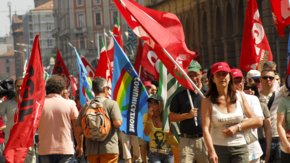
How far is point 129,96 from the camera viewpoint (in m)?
9.05

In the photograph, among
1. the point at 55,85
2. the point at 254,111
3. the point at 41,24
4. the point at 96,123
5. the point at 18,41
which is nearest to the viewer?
the point at 254,111

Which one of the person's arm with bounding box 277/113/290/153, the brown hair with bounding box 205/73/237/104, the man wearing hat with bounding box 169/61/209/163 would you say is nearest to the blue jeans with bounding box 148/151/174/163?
the man wearing hat with bounding box 169/61/209/163

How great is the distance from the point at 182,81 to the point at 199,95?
0.95 feet

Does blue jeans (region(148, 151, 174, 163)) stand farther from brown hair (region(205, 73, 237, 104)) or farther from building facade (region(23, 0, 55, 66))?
building facade (region(23, 0, 55, 66))

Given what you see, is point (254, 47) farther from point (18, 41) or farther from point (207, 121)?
point (18, 41)

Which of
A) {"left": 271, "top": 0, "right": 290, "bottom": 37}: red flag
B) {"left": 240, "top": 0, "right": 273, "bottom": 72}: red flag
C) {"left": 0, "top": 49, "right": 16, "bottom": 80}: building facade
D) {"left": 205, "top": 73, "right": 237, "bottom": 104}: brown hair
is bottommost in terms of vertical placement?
{"left": 0, "top": 49, "right": 16, "bottom": 80}: building facade

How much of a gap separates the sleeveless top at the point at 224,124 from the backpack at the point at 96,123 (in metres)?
1.70

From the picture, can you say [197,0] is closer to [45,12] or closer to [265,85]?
[265,85]

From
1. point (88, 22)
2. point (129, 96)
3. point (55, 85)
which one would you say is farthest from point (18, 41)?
point (55, 85)

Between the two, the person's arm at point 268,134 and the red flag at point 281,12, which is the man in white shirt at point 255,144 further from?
the red flag at point 281,12

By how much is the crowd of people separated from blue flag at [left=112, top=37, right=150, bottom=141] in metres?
0.34

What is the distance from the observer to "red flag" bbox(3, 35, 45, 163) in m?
5.98

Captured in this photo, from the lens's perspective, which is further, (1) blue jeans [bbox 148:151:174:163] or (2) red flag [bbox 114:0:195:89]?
(1) blue jeans [bbox 148:151:174:163]

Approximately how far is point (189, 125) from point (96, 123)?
3.87 feet
